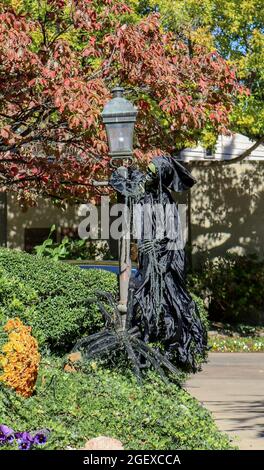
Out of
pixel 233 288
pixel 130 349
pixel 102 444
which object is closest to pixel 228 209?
pixel 233 288

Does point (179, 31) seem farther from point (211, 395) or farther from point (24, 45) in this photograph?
point (211, 395)

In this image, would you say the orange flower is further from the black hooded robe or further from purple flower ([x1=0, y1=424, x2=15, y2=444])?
purple flower ([x1=0, y1=424, x2=15, y2=444])

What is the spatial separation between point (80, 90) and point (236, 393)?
4.12m

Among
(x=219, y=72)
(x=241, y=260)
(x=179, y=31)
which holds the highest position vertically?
(x=179, y=31)

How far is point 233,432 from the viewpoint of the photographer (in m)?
8.25

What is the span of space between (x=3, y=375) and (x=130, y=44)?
5.10 meters

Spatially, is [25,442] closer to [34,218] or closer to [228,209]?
[228,209]

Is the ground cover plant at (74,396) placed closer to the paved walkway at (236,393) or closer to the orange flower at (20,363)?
the orange flower at (20,363)

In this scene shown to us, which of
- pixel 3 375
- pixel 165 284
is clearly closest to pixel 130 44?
pixel 165 284

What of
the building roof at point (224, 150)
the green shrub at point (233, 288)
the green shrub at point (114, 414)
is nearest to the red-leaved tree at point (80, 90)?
the green shrub at point (114, 414)

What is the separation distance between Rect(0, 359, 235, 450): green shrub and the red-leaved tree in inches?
136

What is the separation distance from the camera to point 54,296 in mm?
10797

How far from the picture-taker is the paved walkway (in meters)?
8.30

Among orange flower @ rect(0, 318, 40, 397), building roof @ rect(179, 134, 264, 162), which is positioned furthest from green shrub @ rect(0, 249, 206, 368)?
building roof @ rect(179, 134, 264, 162)
